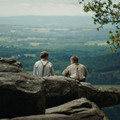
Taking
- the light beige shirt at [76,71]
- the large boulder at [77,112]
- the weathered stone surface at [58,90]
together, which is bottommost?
the large boulder at [77,112]

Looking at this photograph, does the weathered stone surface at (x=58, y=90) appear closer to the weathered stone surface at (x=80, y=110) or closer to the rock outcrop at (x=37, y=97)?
the rock outcrop at (x=37, y=97)

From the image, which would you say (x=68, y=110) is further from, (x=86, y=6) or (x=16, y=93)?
(x=86, y=6)

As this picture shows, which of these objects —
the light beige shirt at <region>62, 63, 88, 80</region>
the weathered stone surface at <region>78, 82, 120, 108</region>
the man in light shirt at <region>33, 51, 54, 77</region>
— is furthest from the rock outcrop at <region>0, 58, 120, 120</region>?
the man in light shirt at <region>33, 51, 54, 77</region>

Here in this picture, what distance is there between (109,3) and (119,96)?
40.1ft

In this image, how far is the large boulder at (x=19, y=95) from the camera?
11.2m

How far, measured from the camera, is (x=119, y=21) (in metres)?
27.9

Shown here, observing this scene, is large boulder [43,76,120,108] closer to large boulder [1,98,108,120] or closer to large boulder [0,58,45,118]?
large boulder [1,98,108,120]

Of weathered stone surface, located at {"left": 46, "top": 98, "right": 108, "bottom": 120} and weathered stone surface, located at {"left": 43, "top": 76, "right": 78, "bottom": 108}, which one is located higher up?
weathered stone surface, located at {"left": 43, "top": 76, "right": 78, "bottom": 108}

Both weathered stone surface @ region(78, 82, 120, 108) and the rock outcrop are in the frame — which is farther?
weathered stone surface @ region(78, 82, 120, 108)

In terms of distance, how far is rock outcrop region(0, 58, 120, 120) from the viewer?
1125cm

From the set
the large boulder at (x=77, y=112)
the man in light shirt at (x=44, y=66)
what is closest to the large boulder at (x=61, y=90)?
the large boulder at (x=77, y=112)

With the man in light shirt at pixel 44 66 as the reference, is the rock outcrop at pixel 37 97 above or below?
below

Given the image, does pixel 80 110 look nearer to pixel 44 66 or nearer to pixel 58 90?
pixel 58 90

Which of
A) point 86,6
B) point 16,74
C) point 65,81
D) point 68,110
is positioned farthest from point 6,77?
point 86,6
